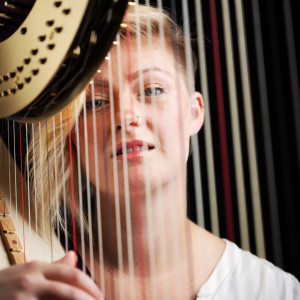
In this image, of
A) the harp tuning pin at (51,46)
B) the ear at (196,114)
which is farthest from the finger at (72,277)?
the ear at (196,114)

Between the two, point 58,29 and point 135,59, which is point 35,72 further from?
point 135,59

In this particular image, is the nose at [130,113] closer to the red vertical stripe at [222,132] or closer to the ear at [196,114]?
the ear at [196,114]

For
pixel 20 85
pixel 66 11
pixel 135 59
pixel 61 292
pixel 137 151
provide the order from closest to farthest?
pixel 61 292
pixel 66 11
pixel 20 85
pixel 137 151
pixel 135 59

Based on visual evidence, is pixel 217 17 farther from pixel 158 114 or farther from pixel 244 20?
pixel 158 114

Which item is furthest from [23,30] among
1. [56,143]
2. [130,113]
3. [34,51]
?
[56,143]

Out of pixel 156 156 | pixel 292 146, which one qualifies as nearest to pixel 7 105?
pixel 156 156

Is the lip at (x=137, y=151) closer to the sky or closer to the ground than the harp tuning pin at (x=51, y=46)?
closer to the ground

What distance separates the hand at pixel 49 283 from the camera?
0.59 meters

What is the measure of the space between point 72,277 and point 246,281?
2.57ft

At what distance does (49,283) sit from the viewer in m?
0.60

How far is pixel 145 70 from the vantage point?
117 centimetres

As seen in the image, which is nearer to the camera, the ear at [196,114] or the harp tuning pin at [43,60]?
the harp tuning pin at [43,60]

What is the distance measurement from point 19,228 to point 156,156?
484 millimetres

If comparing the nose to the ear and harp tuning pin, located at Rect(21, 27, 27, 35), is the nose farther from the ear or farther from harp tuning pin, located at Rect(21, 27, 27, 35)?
harp tuning pin, located at Rect(21, 27, 27, 35)
